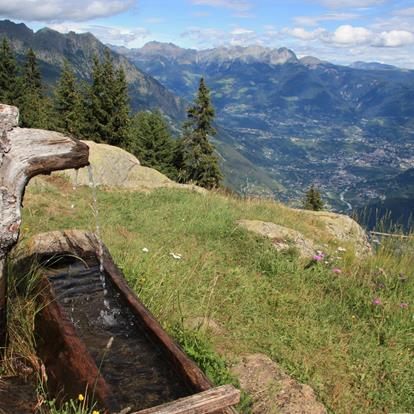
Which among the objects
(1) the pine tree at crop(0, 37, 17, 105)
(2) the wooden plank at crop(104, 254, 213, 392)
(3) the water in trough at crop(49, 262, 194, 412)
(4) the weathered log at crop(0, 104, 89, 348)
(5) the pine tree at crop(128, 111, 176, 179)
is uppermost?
(1) the pine tree at crop(0, 37, 17, 105)

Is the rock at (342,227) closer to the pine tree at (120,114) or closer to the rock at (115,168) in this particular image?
the rock at (115,168)

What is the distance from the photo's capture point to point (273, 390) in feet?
16.0

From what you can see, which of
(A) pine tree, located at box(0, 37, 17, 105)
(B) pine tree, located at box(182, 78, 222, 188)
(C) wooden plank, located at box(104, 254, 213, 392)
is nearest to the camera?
(C) wooden plank, located at box(104, 254, 213, 392)

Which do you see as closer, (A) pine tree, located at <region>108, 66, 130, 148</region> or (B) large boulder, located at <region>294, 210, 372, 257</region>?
(B) large boulder, located at <region>294, 210, 372, 257</region>

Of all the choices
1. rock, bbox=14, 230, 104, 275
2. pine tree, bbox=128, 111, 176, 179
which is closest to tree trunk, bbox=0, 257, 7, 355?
rock, bbox=14, 230, 104, 275

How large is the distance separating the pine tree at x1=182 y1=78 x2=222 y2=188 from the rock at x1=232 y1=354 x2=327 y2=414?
3991 centimetres

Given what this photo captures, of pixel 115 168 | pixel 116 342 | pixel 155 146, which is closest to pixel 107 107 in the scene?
pixel 155 146

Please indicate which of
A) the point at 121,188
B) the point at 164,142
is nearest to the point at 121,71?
the point at 164,142

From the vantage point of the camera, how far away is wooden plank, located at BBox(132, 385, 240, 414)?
331cm

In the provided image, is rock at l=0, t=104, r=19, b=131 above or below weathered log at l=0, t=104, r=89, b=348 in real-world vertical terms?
above

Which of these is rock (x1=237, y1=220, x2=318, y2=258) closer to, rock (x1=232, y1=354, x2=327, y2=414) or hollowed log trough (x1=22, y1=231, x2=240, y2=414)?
rock (x1=232, y1=354, x2=327, y2=414)

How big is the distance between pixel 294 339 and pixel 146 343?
2.41 m

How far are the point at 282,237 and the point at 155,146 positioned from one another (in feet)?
155

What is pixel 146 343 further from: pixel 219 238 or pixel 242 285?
pixel 219 238
